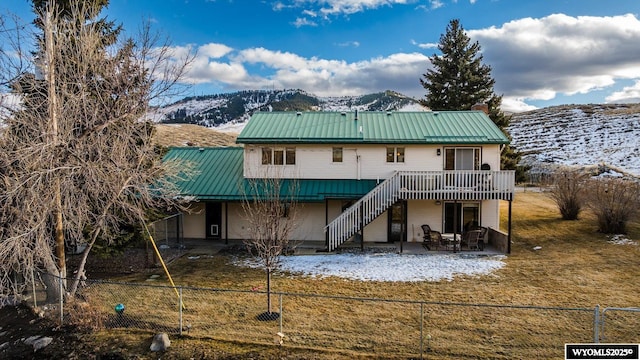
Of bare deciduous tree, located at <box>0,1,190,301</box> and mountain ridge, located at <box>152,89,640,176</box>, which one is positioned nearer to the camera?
bare deciduous tree, located at <box>0,1,190,301</box>

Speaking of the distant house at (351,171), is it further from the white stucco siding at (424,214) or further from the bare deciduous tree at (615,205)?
the bare deciduous tree at (615,205)

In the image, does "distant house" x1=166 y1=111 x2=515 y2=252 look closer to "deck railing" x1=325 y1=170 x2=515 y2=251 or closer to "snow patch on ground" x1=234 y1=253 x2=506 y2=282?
"deck railing" x1=325 y1=170 x2=515 y2=251

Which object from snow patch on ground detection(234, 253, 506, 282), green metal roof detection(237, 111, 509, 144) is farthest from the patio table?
green metal roof detection(237, 111, 509, 144)

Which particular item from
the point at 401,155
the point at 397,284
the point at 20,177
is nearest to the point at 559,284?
the point at 397,284

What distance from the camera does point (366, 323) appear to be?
30.8ft

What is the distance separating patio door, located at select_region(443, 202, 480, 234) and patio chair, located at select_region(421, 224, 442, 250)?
1.37 m

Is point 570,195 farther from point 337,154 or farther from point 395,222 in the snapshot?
point 337,154

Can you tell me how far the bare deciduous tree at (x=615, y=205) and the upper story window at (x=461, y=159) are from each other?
7436mm

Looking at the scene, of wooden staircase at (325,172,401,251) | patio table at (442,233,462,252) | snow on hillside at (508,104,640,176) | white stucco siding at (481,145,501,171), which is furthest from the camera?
snow on hillside at (508,104,640,176)

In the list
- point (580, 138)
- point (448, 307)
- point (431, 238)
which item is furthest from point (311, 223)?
point (580, 138)

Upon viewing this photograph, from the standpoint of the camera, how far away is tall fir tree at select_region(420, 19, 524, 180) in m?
34.4

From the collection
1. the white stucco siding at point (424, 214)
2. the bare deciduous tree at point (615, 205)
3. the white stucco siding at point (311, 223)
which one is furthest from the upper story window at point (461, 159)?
the bare deciduous tree at point (615, 205)

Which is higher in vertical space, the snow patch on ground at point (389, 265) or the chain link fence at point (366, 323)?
the snow patch on ground at point (389, 265)

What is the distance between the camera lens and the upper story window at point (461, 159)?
18609 millimetres
